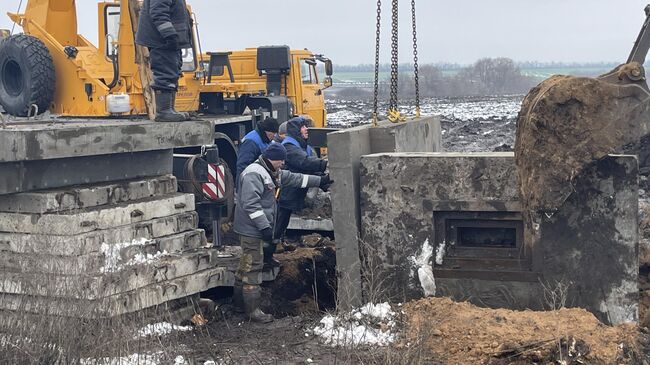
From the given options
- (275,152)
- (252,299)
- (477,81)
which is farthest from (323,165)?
(477,81)

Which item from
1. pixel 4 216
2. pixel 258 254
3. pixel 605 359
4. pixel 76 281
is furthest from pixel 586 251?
pixel 4 216

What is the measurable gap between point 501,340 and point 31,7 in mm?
8657

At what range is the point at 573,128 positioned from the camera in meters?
7.21

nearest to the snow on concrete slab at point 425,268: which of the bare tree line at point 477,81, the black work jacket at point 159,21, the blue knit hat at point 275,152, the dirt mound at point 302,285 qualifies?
the dirt mound at point 302,285

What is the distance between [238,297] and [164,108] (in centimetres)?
192

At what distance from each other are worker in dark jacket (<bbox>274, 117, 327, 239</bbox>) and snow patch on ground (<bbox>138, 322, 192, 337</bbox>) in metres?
2.82

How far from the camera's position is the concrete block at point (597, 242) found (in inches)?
290

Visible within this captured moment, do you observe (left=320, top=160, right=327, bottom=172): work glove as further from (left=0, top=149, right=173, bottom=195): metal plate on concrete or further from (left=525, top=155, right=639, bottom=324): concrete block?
(left=525, top=155, right=639, bottom=324): concrete block

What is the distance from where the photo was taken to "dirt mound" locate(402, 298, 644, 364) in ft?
21.1

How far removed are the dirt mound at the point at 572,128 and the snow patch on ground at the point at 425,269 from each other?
111 cm

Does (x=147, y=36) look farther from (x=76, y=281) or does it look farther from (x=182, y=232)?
(x=76, y=281)

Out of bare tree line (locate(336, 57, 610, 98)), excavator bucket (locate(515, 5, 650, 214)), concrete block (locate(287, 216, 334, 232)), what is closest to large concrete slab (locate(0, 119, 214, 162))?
concrete block (locate(287, 216, 334, 232))

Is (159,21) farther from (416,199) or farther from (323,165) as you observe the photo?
(416,199)

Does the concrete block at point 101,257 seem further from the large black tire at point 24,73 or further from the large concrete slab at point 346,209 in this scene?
the large black tire at point 24,73
